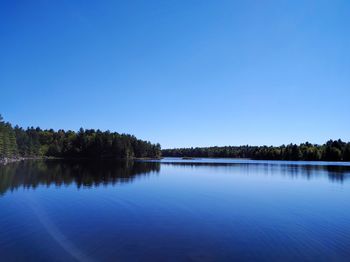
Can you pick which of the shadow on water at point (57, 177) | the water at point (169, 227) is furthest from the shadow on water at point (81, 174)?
the water at point (169, 227)

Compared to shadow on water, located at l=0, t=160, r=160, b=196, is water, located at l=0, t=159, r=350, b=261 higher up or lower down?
lower down

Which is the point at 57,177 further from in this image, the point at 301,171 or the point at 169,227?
the point at 301,171

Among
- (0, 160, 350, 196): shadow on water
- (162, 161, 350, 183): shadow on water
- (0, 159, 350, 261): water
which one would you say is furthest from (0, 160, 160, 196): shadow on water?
(162, 161, 350, 183): shadow on water

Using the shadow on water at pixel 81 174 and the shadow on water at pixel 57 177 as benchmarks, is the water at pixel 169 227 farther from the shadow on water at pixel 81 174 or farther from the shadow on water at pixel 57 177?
the shadow on water at pixel 81 174

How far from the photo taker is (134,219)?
79.8 ft

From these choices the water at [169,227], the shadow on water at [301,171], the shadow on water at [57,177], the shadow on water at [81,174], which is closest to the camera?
the water at [169,227]

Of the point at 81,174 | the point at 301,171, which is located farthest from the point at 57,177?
the point at 301,171

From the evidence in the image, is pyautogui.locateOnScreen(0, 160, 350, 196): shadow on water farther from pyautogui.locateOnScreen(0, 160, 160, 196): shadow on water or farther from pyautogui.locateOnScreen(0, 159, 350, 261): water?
pyautogui.locateOnScreen(0, 159, 350, 261): water

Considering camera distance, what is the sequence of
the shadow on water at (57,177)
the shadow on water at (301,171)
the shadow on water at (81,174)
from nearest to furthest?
the shadow on water at (57,177) < the shadow on water at (81,174) < the shadow on water at (301,171)

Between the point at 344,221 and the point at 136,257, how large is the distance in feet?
58.6

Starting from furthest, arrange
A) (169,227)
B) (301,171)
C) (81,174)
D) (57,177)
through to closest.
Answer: (301,171)
(81,174)
(57,177)
(169,227)

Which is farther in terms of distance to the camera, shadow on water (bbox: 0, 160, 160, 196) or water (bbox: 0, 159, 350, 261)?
shadow on water (bbox: 0, 160, 160, 196)

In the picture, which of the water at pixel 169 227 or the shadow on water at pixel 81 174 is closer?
the water at pixel 169 227

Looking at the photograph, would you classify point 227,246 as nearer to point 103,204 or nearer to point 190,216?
point 190,216
